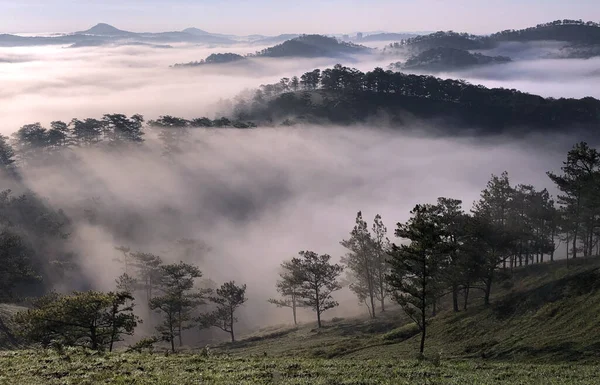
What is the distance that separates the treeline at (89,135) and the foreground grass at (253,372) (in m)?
137

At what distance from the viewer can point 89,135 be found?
17475 cm

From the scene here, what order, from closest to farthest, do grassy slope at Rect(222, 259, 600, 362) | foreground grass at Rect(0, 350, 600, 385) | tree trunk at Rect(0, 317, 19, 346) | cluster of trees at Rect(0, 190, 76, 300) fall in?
foreground grass at Rect(0, 350, 600, 385) < grassy slope at Rect(222, 259, 600, 362) < tree trunk at Rect(0, 317, 19, 346) < cluster of trees at Rect(0, 190, 76, 300)

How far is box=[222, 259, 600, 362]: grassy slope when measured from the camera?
34156 mm

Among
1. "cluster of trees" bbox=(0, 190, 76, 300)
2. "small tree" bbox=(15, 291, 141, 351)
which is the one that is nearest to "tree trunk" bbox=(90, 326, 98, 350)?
"small tree" bbox=(15, 291, 141, 351)

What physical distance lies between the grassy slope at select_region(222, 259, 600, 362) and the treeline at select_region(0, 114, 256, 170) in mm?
138726

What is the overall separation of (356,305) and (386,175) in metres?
109

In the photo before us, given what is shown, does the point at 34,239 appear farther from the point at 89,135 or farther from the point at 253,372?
the point at 253,372

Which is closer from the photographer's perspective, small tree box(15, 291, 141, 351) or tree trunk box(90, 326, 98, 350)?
small tree box(15, 291, 141, 351)

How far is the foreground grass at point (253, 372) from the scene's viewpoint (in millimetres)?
23891

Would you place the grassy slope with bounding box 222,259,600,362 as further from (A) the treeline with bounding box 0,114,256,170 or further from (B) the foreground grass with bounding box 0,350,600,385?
(A) the treeline with bounding box 0,114,256,170

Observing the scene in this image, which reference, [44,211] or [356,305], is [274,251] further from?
[44,211]

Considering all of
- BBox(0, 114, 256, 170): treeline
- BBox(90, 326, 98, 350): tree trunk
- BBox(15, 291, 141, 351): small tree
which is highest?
BBox(0, 114, 256, 170): treeline

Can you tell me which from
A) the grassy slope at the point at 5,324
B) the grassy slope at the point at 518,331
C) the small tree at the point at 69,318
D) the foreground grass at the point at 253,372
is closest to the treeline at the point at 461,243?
the grassy slope at the point at 518,331

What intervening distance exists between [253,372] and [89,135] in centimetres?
17553
